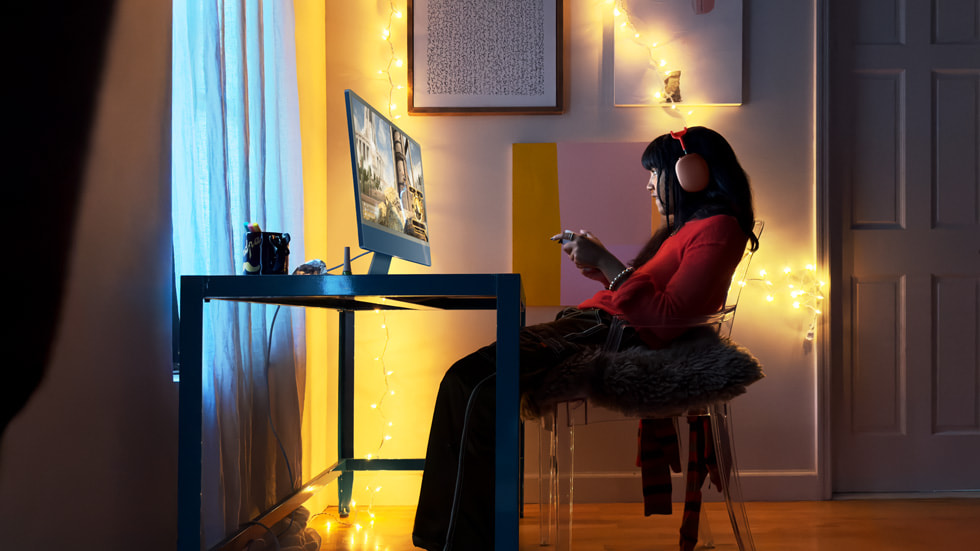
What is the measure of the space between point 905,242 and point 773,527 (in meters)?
1.29

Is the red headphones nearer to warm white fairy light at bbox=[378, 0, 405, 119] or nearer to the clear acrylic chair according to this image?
the clear acrylic chair

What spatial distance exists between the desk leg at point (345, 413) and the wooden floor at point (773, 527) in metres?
0.09

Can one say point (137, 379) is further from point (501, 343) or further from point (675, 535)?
point (675, 535)

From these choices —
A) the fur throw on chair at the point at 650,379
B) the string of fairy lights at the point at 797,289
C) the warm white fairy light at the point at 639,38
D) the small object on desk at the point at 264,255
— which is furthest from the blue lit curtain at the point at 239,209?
the string of fairy lights at the point at 797,289

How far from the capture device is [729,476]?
1.68 m

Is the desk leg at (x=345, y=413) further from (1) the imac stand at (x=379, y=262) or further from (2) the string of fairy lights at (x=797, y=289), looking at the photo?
(2) the string of fairy lights at (x=797, y=289)

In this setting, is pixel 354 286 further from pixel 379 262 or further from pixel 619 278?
pixel 619 278

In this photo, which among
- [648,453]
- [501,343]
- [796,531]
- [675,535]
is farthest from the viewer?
[796,531]

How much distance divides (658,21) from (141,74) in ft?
6.44

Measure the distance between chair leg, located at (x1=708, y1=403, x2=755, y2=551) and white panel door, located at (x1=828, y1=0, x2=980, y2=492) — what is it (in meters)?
1.18

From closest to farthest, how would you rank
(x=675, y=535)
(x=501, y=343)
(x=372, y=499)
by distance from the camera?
(x=501, y=343), (x=675, y=535), (x=372, y=499)

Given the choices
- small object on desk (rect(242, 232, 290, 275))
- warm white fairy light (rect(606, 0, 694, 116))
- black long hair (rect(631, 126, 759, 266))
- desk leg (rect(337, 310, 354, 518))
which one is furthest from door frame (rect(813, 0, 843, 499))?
small object on desk (rect(242, 232, 290, 275))

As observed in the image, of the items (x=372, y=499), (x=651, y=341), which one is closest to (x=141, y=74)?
(x=651, y=341)

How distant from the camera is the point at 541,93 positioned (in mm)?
2594
